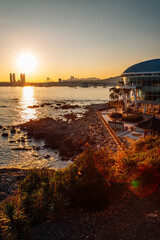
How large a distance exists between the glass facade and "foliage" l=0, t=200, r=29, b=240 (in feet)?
133

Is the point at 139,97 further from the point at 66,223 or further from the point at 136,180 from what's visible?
the point at 66,223

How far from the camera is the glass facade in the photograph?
39906mm

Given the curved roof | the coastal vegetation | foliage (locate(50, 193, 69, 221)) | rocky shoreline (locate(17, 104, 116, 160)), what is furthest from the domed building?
foliage (locate(50, 193, 69, 221))

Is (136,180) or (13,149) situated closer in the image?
(136,180)

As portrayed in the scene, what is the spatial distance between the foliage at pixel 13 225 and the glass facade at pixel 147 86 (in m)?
40.4

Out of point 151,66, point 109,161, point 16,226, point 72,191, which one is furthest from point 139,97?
point 16,226

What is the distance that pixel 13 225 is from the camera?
7.91 m

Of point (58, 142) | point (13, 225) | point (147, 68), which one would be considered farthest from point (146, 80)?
point (13, 225)

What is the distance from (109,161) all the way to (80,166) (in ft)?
7.66

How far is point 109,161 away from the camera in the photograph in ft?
37.1

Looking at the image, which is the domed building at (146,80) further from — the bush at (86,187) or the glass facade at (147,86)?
the bush at (86,187)

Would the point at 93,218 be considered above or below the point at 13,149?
above

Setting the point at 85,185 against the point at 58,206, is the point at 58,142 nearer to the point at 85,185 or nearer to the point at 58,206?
the point at 85,185

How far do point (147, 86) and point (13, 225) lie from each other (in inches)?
1619
